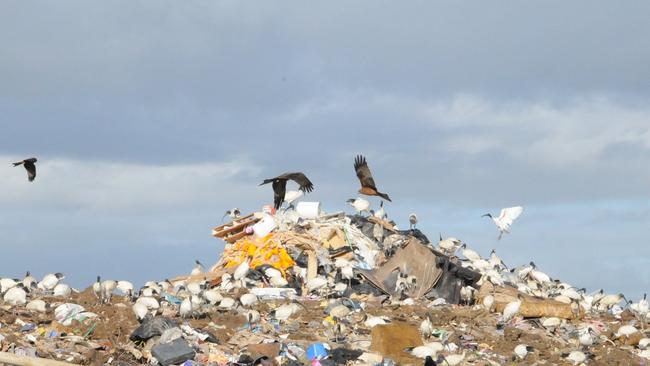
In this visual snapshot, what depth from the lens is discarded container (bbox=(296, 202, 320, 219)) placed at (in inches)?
674

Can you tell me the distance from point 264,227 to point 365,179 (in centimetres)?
186

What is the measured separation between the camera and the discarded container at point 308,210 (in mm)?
17109

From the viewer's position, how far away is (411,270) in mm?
15000

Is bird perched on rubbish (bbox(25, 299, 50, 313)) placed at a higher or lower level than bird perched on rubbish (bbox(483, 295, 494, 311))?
higher

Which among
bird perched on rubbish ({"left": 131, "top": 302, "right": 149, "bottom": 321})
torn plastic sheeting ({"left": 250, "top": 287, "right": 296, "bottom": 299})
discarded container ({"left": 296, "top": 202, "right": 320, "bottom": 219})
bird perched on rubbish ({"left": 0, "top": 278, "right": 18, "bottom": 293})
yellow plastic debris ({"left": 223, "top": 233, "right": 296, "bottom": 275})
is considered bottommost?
bird perched on rubbish ({"left": 131, "top": 302, "right": 149, "bottom": 321})

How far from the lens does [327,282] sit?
1477cm

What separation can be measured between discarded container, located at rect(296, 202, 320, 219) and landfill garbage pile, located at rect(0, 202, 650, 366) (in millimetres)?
18

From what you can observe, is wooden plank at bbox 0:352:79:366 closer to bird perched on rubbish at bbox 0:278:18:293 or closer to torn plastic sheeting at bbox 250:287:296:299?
bird perched on rubbish at bbox 0:278:18:293

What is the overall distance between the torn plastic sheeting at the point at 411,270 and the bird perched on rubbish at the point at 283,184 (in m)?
2.04

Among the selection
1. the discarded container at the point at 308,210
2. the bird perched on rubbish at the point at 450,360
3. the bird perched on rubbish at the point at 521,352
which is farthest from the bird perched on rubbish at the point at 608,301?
the bird perched on rubbish at the point at 450,360

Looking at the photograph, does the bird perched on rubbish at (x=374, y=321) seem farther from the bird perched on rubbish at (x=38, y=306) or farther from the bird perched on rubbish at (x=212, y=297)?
the bird perched on rubbish at (x=38, y=306)

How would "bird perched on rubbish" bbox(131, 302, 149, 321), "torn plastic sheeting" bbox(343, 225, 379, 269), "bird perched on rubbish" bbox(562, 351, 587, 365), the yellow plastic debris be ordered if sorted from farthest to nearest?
1. "torn plastic sheeting" bbox(343, 225, 379, 269)
2. the yellow plastic debris
3. "bird perched on rubbish" bbox(562, 351, 587, 365)
4. "bird perched on rubbish" bbox(131, 302, 149, 321)

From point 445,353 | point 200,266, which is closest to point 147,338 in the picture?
point 445,353

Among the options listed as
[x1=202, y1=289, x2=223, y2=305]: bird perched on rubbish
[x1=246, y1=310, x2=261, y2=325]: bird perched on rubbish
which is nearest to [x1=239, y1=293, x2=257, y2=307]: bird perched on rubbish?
[x1=202, y1=289, x2=223, y2=305]: bird perched on rubbish
